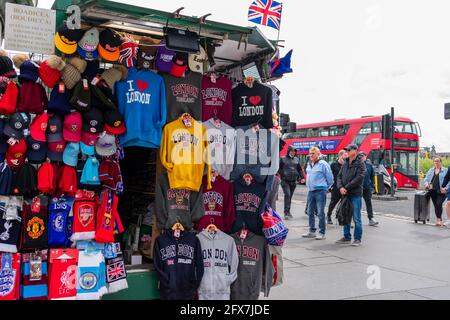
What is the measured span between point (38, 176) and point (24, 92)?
0.77 metres

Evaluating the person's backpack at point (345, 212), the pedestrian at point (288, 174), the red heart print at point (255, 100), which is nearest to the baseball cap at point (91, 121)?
the red heart print at point (255, 100)

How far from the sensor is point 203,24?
174 inches

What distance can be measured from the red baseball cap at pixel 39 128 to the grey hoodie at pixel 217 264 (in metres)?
1.88

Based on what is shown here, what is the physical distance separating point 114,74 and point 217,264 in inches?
89.4

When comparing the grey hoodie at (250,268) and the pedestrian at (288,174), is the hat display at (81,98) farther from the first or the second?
the pedestrian at (288,174)

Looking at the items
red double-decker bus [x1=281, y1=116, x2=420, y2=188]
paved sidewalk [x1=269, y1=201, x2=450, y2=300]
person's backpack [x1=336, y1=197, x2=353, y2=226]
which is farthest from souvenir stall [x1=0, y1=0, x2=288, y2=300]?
red double-decker bus [x1=281, y1=116, x2=420, y2=188]

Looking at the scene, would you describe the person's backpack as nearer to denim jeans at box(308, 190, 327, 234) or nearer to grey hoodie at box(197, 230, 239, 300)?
denim jeans at box(308, 190, 327, 234)

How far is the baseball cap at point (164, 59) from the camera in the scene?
178 inches

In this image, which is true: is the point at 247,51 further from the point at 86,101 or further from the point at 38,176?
the point at 38,176

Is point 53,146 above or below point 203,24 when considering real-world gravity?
below

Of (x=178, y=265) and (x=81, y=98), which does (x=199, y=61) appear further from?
(x=178, y=265)

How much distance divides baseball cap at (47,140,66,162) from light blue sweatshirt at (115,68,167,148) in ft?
1.98

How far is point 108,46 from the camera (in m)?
4.21
